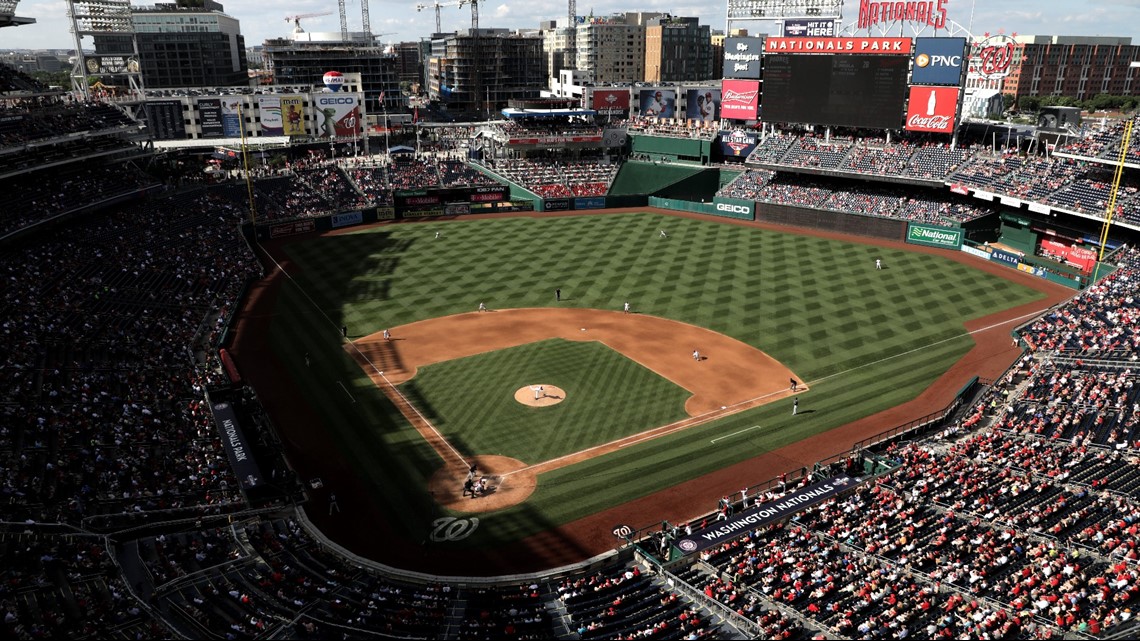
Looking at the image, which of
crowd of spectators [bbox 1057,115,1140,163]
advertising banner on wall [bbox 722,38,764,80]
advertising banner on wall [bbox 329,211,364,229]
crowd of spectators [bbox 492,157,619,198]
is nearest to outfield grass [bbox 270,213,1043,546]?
advertising banner on wall [bbox 329,211,364,229]

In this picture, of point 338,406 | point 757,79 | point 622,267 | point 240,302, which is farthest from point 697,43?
point 338,406

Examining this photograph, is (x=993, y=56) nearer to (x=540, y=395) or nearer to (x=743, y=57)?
(x=743, y=57)

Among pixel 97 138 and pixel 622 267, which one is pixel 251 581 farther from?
pixel 97 138

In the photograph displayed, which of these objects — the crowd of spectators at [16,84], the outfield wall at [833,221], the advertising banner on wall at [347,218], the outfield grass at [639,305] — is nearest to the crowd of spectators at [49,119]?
the crowd of spectators at [16,84]

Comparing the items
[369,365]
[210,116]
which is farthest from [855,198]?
[210,116]

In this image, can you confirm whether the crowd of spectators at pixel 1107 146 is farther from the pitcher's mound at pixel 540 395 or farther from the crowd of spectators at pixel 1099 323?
the pitcher's mound at pixel 540 395

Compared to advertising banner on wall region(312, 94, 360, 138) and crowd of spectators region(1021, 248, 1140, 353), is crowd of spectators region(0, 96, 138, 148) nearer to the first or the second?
advertising banner on wall region(312, 94, 360, 138)
